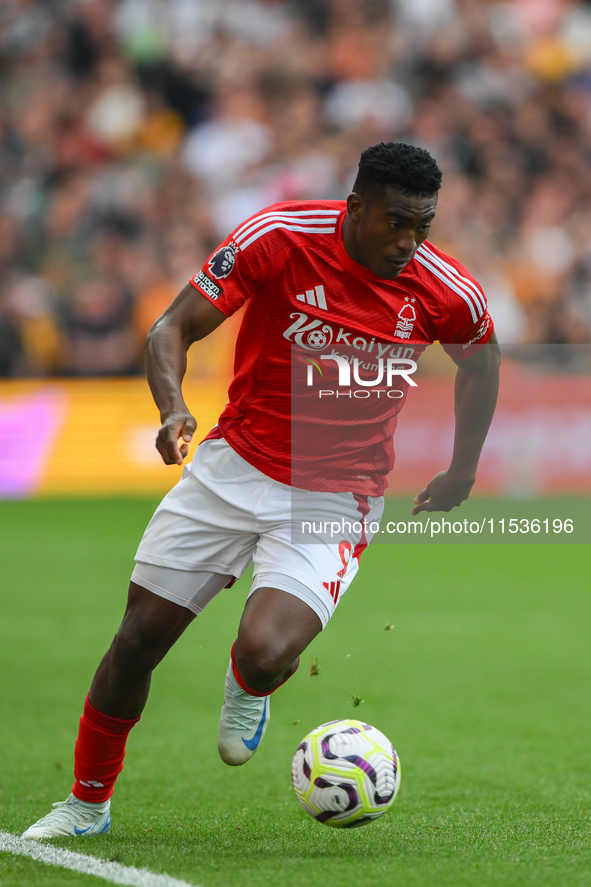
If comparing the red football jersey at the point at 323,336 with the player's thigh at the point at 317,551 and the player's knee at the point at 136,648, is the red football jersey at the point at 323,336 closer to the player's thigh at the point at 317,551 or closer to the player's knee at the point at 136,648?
the player's thigh at the point at 317,551

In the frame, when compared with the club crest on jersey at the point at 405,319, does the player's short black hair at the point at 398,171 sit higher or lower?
higher

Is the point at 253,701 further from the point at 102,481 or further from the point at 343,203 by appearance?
the point at 102,481

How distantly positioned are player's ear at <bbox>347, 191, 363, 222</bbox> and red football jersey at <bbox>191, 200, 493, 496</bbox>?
0.10 meters

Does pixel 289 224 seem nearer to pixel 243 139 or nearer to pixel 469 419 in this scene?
pixel 469 419

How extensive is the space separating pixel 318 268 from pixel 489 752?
2.58m

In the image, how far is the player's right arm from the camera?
12.0ft

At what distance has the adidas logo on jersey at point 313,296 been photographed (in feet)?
13.7

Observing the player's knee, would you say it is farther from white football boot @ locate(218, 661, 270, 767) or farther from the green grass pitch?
the green grass pitch

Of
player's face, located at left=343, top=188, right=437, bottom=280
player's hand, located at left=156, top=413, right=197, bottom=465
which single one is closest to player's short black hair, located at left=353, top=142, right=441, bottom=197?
player's face, located at left=343, top=188, right=437, bottom=280

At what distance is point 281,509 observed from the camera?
4.19 m

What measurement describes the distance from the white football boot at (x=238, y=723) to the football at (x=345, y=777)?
25 centimetres

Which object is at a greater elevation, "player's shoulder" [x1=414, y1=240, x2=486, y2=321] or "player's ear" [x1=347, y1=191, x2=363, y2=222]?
"player's ear" [x1=347, y1=191, x2=363, y2=222]

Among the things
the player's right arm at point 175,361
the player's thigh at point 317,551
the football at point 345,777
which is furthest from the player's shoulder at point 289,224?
the football at point 345,777

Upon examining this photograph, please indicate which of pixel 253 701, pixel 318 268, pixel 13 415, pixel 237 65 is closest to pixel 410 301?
pixel 318 268
